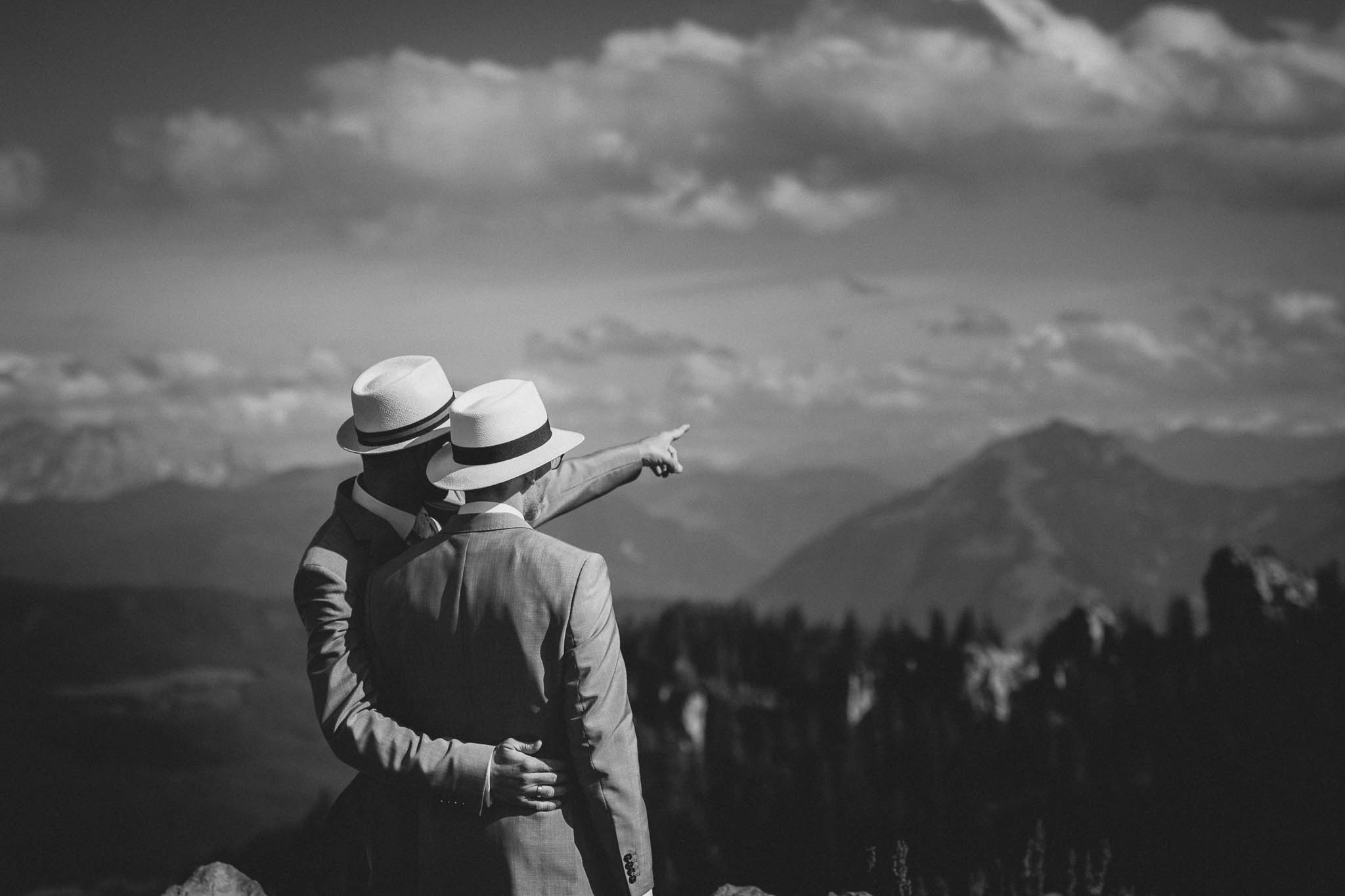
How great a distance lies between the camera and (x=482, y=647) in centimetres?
643

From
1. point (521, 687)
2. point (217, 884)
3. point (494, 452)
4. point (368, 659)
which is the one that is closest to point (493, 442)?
point (494, 452)

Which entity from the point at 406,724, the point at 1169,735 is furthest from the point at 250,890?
the point at 1169,735

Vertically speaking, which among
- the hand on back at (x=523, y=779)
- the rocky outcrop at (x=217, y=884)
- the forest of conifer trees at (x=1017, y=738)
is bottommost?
the forest of conifer trees at (x=1017, y=738)

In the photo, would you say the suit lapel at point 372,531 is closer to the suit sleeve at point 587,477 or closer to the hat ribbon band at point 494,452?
the hat ribbon band at point 494,452

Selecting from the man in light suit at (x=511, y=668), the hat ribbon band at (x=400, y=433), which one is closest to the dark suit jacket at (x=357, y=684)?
the man in light suit at (x=511, y=668)

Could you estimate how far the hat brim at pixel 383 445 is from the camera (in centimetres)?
722

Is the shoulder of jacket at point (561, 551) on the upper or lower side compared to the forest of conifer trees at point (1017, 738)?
upper

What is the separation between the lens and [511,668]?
641cm

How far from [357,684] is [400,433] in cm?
158

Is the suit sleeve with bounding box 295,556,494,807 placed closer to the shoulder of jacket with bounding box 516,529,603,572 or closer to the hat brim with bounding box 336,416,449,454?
the hat brim with bounding box 336,416,449,454

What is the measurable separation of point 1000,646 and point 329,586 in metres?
165

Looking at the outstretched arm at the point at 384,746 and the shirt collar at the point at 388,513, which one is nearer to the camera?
the outstretched arm at the point at 384,746

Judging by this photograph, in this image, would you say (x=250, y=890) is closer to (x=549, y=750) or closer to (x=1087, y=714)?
(x=549, y=750)

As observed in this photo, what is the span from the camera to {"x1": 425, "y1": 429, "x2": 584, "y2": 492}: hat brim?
652 centimetres
